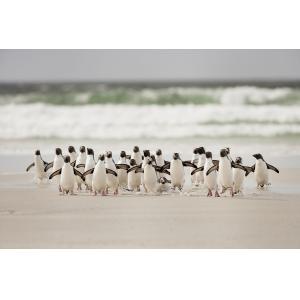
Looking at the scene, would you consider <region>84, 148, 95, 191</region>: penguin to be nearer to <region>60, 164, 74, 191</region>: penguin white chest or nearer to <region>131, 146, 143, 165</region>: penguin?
<region>60, 164, 74, 191</region>: penguin white chest

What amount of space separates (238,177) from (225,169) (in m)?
0.12

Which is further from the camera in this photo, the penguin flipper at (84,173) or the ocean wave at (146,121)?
the penguin flipper at (84,173)

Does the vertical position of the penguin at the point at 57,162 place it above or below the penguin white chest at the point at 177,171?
above

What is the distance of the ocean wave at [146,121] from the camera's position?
5.45m

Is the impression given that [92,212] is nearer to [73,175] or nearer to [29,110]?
[73,175]

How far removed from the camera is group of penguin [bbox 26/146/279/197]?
5.50 m

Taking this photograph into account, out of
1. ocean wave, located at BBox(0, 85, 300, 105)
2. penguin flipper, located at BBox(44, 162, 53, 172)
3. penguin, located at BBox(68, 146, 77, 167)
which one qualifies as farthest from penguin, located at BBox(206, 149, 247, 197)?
penguin flipper, located at BBox(44, 162, 53, 172)

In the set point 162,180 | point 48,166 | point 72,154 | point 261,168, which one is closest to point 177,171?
point 162,180

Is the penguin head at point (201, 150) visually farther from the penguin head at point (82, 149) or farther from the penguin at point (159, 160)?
the penguin head at point (82, 149)

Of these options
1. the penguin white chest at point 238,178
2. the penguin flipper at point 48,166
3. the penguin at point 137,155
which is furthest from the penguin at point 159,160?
the penguin flipper at point 48,166

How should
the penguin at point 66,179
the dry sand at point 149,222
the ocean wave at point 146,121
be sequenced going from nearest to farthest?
the dry sand at point 149,222 < the ocean wave at point 146,121 < the penguin at point 66,179

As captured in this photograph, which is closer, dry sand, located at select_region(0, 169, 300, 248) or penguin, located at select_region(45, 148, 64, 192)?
dry sand, located at select_region(0, 169, 300, 248)

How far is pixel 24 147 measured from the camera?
547cm

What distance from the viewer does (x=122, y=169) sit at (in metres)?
5.61
